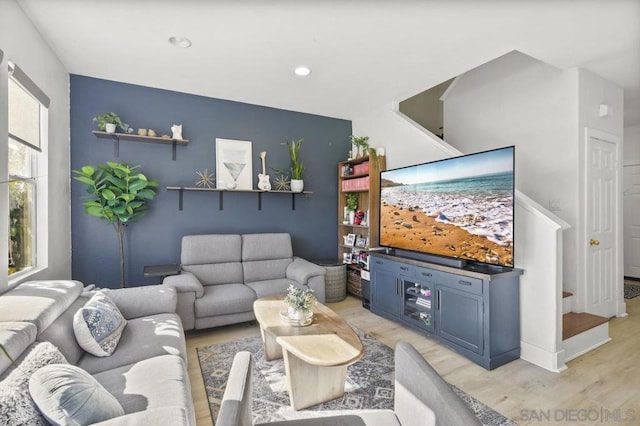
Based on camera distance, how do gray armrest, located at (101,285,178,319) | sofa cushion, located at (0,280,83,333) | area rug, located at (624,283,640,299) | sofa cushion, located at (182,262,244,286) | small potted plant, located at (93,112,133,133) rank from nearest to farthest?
sofa cushion, located at (0,280,83,333) → gray armrest, located at (101,285,178,319) → small potted plant, located at (93,112,133,133) → sofa cushion, located at (182,262,244,286) → area rug, located at (624,283,640,299)

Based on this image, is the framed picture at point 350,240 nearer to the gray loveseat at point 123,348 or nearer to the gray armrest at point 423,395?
the gray loveseat at point 123,348

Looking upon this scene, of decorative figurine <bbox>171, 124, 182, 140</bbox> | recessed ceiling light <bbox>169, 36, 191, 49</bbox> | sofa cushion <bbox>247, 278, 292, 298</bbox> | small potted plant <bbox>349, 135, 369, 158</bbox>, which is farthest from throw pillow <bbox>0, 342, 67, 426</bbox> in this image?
small potted plant <bbox>349, 135, 369, 158</bbox>

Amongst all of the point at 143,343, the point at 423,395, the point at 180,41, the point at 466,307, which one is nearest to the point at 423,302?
the point at 466,307

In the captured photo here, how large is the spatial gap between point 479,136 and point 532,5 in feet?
6.67

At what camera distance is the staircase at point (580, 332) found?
2609 mm

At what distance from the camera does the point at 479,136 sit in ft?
13.1

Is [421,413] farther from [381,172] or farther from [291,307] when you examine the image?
[381,172]

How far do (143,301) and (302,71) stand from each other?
2.54 metres

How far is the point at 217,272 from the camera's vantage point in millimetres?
3545

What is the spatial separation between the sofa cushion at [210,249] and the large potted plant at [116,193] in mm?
589

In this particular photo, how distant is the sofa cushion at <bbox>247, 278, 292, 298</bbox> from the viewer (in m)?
3.29

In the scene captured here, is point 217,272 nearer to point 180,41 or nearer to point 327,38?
point 180,41

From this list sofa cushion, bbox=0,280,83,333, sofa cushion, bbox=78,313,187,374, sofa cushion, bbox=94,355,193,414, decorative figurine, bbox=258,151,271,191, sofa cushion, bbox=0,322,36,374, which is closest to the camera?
sofa cushion, bbox=0,322,36,374

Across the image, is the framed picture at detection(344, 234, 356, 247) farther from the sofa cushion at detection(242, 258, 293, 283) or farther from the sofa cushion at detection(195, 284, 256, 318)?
the sofa cushion at detection(195, 284, 256, 318)
